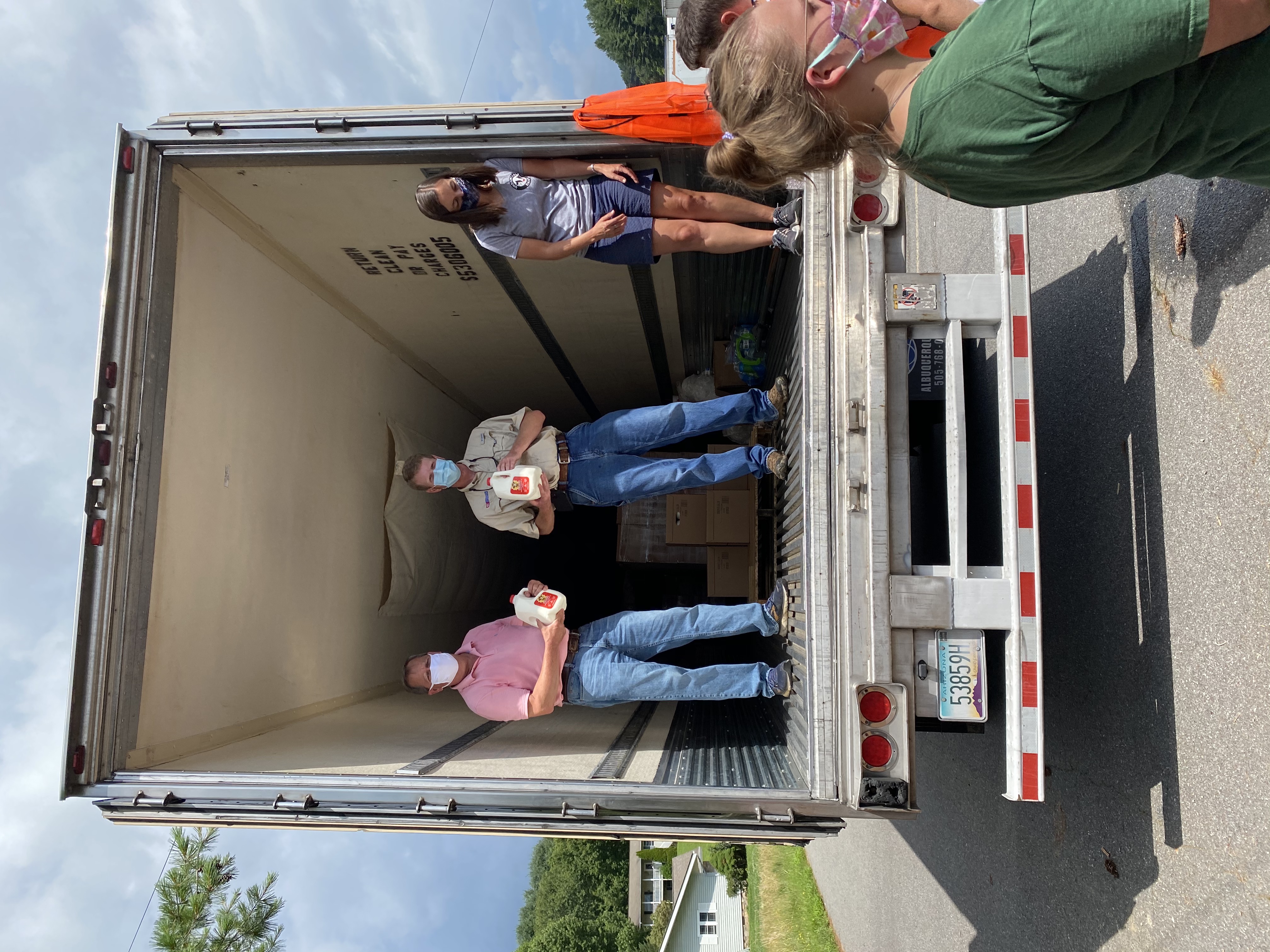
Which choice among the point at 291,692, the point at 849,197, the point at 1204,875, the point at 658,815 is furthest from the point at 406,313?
the point at 1204,875

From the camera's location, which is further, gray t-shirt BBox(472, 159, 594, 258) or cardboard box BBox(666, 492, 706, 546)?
cardboard box BBox(666, 492, 706, 546)

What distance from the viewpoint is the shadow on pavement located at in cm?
309

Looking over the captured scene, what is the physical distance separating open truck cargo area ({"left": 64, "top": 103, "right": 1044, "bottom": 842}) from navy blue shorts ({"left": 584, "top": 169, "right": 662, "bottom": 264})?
0.12 meters

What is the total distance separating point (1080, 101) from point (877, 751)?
1982 mm

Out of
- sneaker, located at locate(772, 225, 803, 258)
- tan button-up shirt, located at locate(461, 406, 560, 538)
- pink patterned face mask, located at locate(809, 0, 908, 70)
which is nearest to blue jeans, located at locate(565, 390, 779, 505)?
tan button-up shirt, located at locate(461, 406, 560, 538)

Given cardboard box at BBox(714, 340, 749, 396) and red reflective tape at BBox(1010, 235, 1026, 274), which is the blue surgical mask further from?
red reflective tape at BBox(1010, 235, 1026, 274)

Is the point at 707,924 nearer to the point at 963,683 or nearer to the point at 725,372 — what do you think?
the point at 725,372

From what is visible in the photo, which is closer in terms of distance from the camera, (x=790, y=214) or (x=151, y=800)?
(x=151, y=800)

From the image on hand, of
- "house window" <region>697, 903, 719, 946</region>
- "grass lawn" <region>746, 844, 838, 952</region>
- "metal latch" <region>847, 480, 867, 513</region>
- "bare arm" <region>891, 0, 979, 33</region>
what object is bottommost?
"house window" <region>697, 903, 719, 946</region>

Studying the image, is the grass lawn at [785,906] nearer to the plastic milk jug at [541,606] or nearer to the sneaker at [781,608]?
the sneaker at [781,608]

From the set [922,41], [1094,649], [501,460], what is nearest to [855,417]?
[922,41]

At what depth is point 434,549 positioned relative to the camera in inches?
205

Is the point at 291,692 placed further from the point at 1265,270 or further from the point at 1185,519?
the point at 1265,270

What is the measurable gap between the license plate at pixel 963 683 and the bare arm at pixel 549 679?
1734 mm
